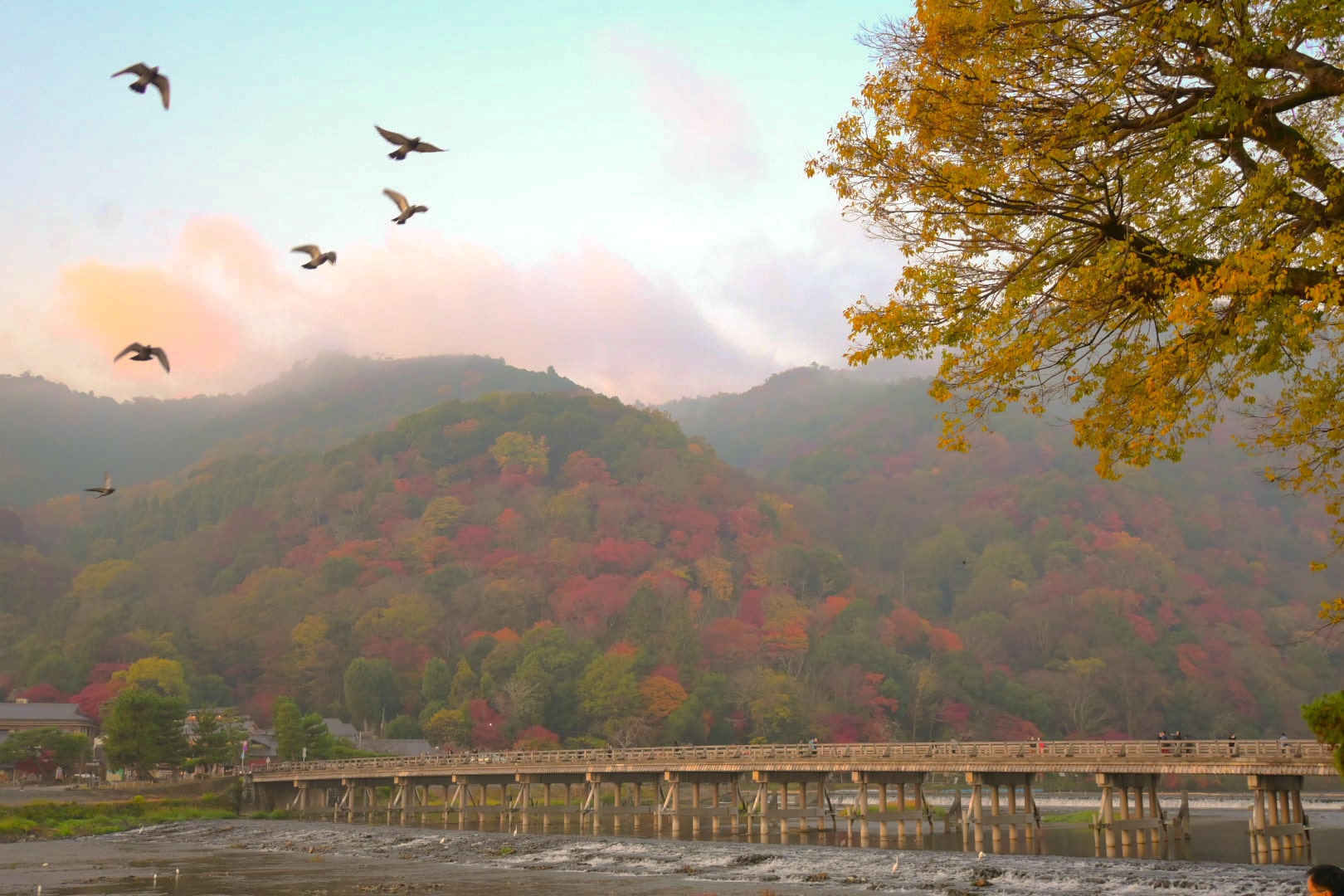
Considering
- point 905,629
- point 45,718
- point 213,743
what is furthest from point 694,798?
point 905,629

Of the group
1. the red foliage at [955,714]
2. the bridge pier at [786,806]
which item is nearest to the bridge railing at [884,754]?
the bridge pier at [786,806]

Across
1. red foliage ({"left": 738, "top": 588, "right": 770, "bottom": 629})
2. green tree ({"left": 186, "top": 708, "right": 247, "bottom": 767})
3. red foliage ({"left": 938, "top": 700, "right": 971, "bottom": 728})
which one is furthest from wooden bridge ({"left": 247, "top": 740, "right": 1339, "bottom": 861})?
red foliage ({"left": 738, "top": 588, "right": 770, "bottom": 629})

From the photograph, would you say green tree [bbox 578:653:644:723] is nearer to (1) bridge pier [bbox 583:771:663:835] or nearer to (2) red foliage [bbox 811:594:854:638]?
(2) red foliage [bbox 811:594:854:638]

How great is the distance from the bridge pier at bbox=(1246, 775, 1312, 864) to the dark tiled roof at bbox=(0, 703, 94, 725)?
7379cm

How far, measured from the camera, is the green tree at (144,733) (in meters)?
60.2

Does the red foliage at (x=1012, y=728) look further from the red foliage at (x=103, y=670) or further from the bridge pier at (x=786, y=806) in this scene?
the red foliage at (x=103, y=670)

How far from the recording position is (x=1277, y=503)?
13950 centimetres

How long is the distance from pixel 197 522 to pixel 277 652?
60110 mm

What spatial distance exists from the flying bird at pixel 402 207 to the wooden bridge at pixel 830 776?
2298 cm

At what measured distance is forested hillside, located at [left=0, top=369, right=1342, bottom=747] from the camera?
289 feet

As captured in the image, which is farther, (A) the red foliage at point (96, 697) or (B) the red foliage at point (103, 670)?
(B) the red foliage at point (103, 670)

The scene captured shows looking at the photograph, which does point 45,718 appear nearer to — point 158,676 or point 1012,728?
point 158,676

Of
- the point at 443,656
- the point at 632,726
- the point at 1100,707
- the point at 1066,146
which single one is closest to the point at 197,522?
the point at 443,656

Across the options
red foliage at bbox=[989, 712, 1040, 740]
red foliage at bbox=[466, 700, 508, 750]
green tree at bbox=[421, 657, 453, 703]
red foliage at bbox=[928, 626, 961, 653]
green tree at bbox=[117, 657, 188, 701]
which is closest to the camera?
red foliage at bbox=[466, 700, 508, 750]
